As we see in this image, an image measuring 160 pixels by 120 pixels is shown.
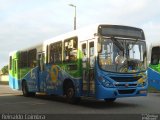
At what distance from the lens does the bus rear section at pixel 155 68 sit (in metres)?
24.0

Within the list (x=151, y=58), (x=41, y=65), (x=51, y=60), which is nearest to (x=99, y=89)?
(x=51, y=60)

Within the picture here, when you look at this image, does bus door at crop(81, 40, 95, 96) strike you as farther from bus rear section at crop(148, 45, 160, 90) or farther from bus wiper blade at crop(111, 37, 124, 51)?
bus rear section at crop(148, 45, 160, 90)

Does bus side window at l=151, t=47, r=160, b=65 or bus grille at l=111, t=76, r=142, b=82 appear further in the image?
bus side window at l=151, t=47, r=160, b=65

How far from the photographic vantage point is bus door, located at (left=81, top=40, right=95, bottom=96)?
16.3 m

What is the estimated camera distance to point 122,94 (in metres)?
16.3

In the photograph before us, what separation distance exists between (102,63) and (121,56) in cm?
84

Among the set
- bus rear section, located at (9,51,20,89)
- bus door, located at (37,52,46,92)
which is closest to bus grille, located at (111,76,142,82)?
bus door, located at (37,52,46,92)

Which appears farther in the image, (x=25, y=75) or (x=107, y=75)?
(x=25, y=75)

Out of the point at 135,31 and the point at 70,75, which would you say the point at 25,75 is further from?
the point at 135,31

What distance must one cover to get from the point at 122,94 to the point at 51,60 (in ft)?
17.2

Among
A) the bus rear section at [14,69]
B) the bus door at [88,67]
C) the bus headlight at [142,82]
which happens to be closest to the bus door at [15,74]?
the bus rear section at [14,69]

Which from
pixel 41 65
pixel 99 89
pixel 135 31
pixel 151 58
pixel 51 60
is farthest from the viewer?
pixel 151 58

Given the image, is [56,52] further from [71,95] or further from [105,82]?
[105,82]

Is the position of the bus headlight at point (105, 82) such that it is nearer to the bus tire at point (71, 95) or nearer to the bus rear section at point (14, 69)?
the bus tire at point (71, 95)
